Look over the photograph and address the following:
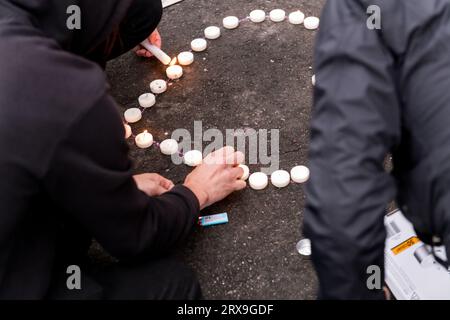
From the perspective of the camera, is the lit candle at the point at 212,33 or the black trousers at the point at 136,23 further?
the lit candle at the point at 212,33

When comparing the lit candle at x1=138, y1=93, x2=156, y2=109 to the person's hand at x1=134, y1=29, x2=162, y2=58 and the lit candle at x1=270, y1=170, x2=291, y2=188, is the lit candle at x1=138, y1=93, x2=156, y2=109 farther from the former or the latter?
the lit candle at x1=270, y1=170, x2=291, y2=188

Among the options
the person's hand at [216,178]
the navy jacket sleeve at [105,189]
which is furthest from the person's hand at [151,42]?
the navy jacket sleeve at [105,189]

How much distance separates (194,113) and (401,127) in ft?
3.36

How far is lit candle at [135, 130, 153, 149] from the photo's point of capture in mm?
1652

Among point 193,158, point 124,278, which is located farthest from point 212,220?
point 124,278

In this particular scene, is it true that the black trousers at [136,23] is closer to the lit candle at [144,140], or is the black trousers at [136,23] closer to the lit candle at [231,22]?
the lit candle at [144,140]

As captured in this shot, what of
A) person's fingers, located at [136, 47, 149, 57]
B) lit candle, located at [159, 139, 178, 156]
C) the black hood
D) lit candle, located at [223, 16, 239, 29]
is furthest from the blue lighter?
lit candle, located at [223, 16, 239, 29]

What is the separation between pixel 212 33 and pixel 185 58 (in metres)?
0.19

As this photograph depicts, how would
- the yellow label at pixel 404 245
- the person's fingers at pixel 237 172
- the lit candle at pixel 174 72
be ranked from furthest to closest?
the lit candle at pixel 174 72, the person's fingers at pixel 237 172, the yellow label at pixel 404 245

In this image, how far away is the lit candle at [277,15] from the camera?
6.70 feet

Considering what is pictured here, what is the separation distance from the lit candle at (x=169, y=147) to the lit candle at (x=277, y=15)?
79 centimetres

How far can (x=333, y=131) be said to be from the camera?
0.75 m

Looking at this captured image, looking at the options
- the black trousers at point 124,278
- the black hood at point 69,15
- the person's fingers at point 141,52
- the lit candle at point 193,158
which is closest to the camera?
the black hood at point 69,15

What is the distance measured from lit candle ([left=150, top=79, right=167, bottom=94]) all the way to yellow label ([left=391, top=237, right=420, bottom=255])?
102 centimetres
